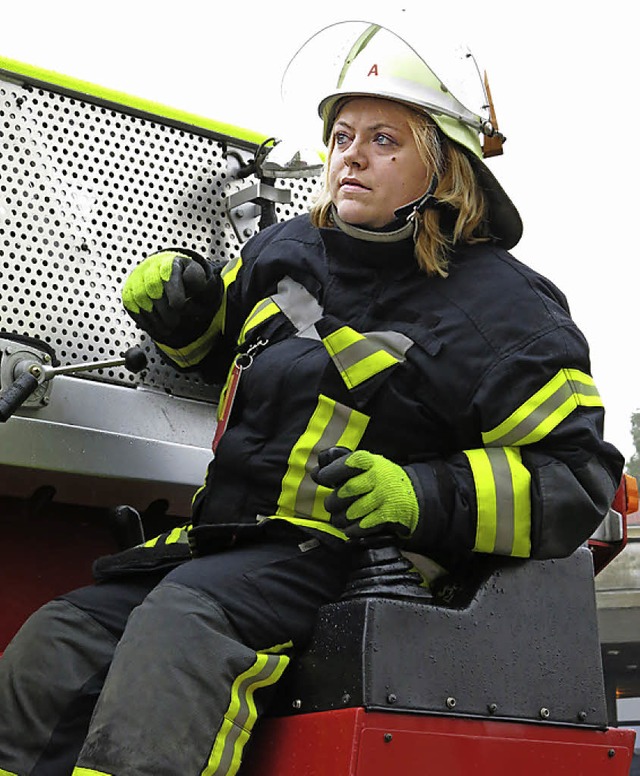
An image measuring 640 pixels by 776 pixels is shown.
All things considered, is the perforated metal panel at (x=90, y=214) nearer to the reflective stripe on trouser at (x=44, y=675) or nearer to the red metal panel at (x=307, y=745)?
the reflective stripe on trouser at (x=44, y=675)

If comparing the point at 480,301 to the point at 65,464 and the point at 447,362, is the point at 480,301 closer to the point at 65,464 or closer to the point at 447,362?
the point at 447,362

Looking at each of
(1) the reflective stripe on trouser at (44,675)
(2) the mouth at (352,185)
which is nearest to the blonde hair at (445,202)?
(2) the mouth at (352,185)

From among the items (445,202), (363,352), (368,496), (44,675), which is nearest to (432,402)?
(363,352)

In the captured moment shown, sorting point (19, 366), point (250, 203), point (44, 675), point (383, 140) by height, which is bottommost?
point (44, 675)

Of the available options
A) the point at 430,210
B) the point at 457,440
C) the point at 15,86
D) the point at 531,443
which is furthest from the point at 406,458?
the point at 15,86

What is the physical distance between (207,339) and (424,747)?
0.93 m

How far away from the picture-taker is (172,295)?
2199 mm

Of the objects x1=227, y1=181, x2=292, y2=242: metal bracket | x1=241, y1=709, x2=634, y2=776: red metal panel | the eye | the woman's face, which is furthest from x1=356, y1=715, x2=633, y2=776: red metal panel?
x1=227, y1=181, x2=292, y2=242: metal bracket

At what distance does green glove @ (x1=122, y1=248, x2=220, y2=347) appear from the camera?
2.20 metres

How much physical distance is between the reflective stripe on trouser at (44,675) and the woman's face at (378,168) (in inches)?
31.1

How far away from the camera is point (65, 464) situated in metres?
2.15

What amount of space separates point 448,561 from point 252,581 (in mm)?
314

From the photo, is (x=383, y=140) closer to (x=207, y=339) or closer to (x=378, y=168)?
(x=378, y=168)

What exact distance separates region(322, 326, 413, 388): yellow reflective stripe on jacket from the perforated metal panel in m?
0.56
